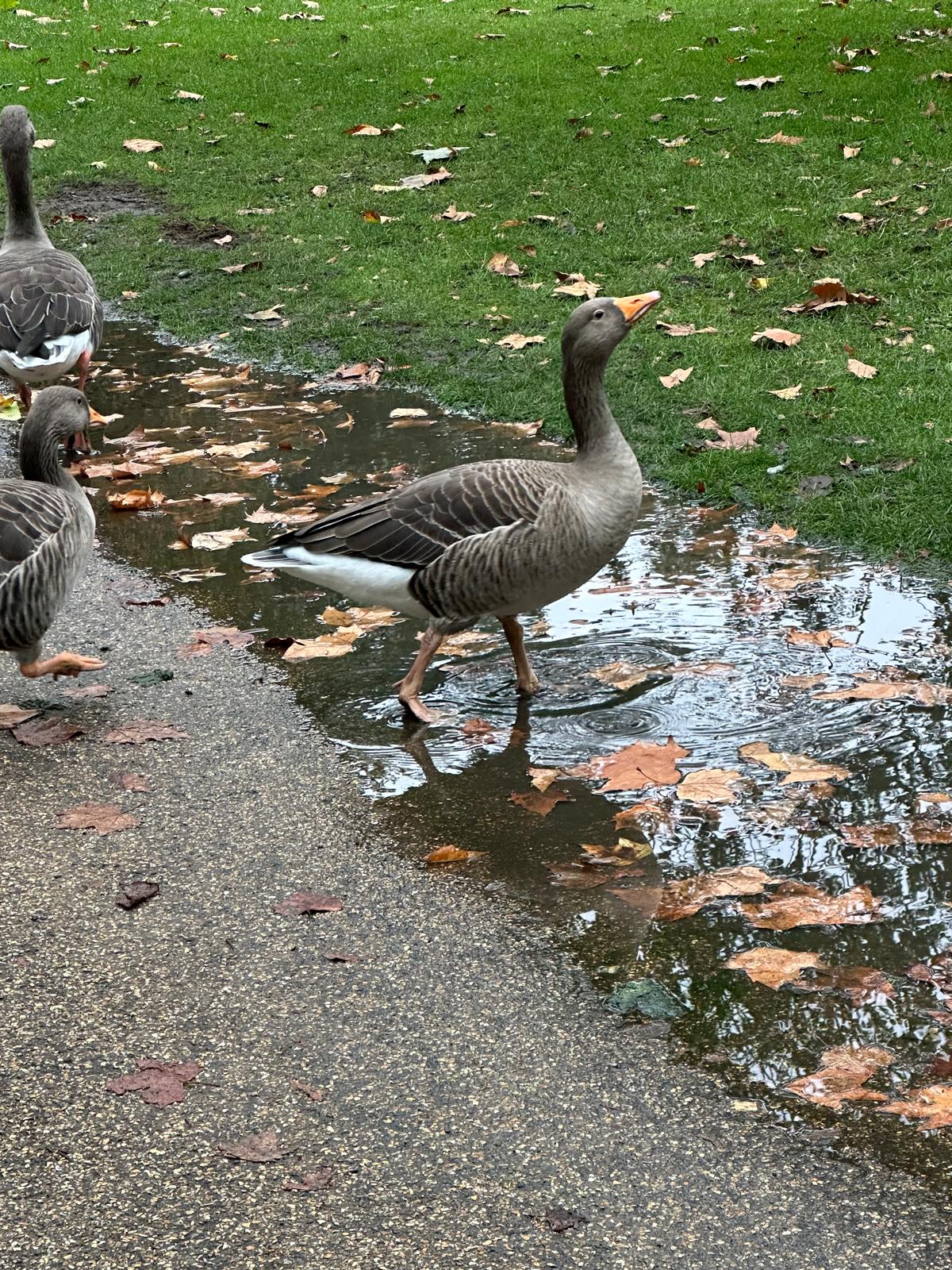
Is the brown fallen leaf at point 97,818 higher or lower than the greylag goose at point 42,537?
lower

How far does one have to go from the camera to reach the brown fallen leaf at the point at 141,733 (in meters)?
5.44

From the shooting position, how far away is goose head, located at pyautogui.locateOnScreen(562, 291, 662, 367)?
5.60 meters

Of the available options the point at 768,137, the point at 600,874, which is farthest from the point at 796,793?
the point at 768,137

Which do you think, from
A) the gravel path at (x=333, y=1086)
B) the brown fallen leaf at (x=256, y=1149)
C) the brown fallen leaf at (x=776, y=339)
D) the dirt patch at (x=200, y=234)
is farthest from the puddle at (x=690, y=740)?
the dirt patch at (x=200, y=234)

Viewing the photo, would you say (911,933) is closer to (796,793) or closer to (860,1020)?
(860,1020)

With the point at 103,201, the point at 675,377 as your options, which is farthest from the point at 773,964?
the point at 103,201

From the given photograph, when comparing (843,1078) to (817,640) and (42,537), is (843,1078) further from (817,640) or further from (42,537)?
(42,537)

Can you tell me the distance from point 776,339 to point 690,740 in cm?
454

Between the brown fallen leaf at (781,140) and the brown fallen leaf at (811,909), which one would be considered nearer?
the brown fallen leaf at (811,909)

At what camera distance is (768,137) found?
13.2m

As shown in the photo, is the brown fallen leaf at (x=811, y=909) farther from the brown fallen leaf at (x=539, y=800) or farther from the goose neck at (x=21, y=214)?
the goose neck at (x=21, y=214)

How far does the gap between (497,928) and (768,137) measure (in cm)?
1074

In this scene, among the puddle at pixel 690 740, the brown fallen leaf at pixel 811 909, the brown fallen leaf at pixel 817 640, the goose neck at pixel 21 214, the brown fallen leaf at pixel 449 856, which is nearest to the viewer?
the puddle at pixel 690 740

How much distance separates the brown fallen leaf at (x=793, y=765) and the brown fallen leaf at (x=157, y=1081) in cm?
226
